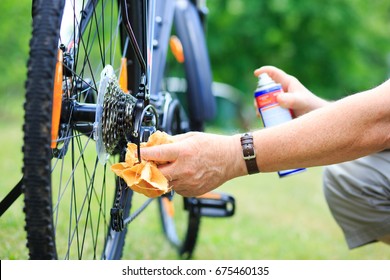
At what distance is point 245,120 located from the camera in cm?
1354

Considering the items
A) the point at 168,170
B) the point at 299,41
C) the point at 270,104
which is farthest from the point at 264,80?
the point at 299,41

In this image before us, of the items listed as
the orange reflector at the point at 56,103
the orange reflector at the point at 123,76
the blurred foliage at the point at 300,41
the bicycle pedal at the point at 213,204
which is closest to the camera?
the orange reflector at the point at 56,103

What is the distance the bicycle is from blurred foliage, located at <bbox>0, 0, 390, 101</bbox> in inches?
468

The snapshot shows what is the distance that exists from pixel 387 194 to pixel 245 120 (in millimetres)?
11531

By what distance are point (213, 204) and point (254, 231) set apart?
0.82m

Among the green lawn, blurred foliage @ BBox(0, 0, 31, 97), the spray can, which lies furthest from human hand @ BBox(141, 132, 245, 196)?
blurred foliage @ BBox(0, 0, 31, 97)

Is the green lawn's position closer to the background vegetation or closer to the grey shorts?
the background vegetation

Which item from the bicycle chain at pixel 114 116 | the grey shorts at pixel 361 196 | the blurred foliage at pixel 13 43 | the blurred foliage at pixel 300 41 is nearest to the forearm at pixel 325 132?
the bicycle chain at pixel 114 116

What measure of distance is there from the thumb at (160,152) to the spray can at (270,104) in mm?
657

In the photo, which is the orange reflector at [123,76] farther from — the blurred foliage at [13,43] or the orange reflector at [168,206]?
the blurred foliage at [13,43]

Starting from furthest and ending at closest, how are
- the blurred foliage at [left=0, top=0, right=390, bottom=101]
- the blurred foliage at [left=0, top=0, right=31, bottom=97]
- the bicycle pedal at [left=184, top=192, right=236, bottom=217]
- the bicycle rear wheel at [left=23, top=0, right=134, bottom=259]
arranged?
the blurred foliage at [left=0, top=0, right=390, bottom=101], the blurred foliage at [left=0, top=0, right=31, bottom=97], the bicycle pedal at [left=184, top=192, right=236, bottom=217], the bicycle rear wheel at [left=23, top=0, right=134, bottom=259]

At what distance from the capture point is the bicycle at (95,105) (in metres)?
1.13

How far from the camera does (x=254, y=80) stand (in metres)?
15.2

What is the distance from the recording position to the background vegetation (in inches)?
115
